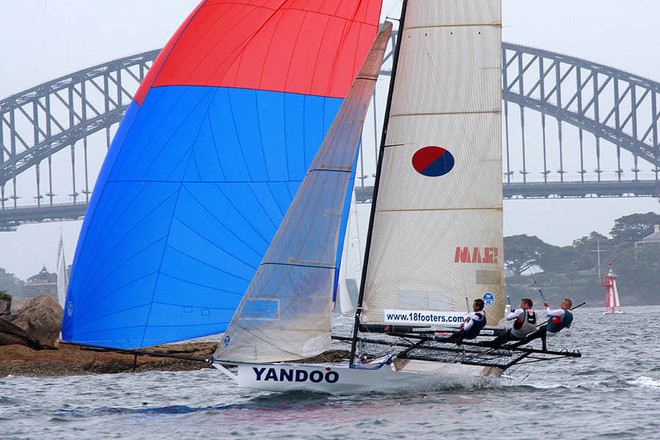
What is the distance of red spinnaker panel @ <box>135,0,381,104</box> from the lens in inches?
394

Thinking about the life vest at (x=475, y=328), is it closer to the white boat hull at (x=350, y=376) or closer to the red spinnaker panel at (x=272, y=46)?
the white boat hull at (x=350, y=376)

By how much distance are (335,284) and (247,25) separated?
224cm

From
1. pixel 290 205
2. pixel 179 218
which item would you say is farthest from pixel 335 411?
pixel 179 218

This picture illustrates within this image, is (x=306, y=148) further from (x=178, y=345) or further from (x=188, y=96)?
(x=178, y=345)

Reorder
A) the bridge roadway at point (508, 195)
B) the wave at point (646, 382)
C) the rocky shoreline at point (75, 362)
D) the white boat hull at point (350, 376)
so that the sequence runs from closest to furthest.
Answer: the white boat hull at point (350, 376), the wave at point (646, 382), the rocky shoreline at point (75, 362), the bridge roadway at point (508, 195)

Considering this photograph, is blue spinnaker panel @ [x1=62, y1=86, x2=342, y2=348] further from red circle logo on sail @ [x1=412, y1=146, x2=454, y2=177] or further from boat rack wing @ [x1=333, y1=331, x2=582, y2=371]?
boat rack wing @ [x1=333, y1=331, x2=582, y2=371]

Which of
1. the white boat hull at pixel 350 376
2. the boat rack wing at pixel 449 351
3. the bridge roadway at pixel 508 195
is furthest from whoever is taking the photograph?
the bridge roadway at pixel 508 195

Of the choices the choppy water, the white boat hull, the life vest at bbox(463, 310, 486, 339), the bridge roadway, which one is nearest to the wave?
the choppy water

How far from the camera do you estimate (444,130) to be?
1003 centimetres

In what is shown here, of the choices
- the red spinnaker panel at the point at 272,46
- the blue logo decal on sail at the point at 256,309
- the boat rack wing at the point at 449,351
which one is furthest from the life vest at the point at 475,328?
the red spinnaker panel at the point at 272,46

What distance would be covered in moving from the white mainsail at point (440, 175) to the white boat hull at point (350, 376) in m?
0.42

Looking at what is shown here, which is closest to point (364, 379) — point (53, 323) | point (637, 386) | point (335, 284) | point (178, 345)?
point (335, 284)

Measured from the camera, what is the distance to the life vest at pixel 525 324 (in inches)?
397

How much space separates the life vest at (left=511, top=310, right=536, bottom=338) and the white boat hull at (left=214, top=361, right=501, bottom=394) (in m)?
0.52
